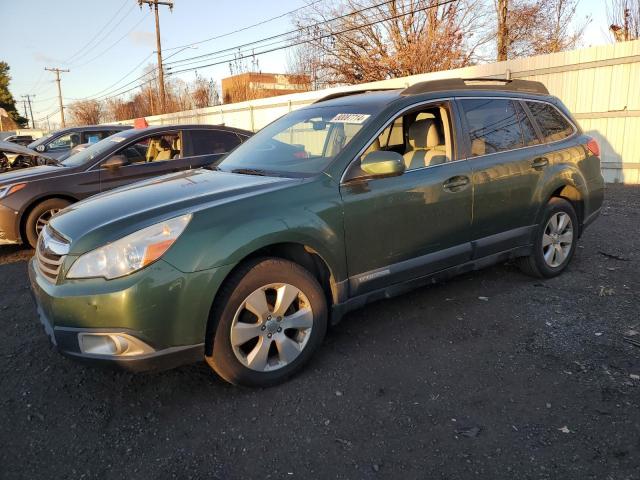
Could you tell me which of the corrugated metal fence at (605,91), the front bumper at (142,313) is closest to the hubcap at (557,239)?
the front bumper at (142,313)

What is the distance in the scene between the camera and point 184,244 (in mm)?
2557

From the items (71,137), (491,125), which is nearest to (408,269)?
(491,125)

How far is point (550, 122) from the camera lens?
461 cm

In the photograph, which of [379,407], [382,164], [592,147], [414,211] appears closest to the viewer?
[379,407]

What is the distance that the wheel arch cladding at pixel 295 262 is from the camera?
2.70 meters

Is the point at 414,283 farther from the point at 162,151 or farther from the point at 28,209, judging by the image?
the point at 28,209

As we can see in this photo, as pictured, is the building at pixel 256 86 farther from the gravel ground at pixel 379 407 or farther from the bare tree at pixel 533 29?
the gravel ground at pixel 379 407

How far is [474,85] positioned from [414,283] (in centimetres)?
186

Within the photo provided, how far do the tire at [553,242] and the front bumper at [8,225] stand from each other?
6.00 meters

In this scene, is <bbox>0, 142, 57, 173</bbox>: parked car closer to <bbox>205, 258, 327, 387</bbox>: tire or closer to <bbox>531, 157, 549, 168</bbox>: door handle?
<bbox>205, 258, 327, 387</bbox>: tire

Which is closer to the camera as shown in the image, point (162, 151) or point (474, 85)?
point (474, 85)

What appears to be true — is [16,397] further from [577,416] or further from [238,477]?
[577,416]

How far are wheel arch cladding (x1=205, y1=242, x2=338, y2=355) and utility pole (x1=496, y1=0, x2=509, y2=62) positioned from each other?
2073cm

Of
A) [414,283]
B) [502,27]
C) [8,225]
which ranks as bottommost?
[414,283]
